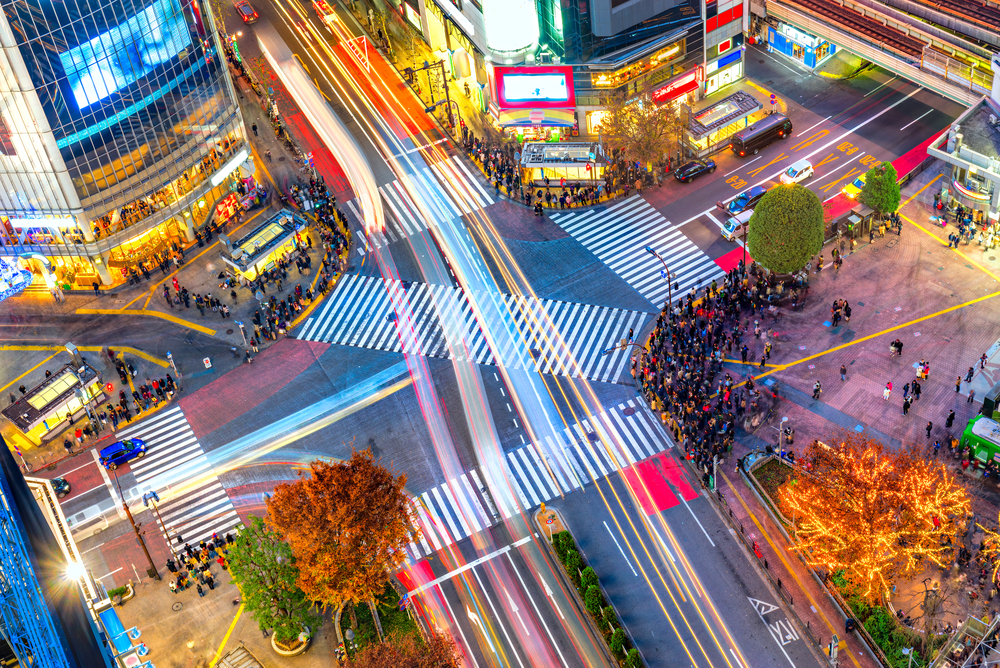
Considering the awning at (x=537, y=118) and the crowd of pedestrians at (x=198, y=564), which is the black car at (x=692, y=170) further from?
the crowd of pedestrians at (x=198, y=564)

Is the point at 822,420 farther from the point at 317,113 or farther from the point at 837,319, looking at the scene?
the point at 317,113

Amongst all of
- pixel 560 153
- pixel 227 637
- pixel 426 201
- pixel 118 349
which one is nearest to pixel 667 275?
Result: pixel 560 153

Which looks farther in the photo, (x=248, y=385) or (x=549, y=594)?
(x=248, y=385)

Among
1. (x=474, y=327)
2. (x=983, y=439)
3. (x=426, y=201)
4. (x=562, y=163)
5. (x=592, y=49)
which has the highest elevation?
(x=592, y=49)

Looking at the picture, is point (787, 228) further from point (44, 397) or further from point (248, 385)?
point (44, 397)

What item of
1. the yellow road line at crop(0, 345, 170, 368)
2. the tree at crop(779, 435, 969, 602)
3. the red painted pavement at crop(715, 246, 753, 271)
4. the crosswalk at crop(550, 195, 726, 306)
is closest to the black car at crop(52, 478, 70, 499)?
the yellow road line at crop(0, 345, 170, 368)

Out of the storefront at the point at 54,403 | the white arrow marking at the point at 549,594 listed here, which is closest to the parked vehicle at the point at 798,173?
the white arrow marking at the point at 549,594
